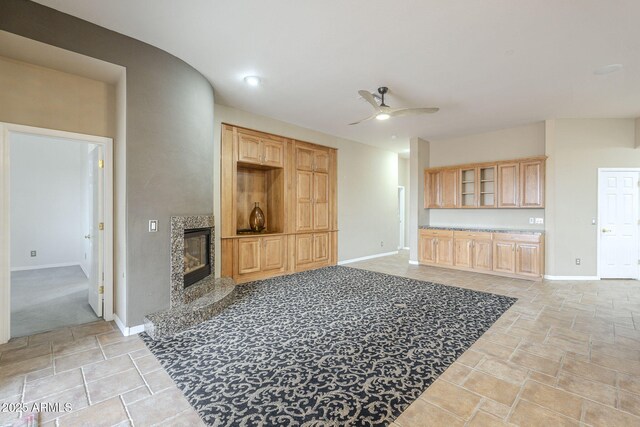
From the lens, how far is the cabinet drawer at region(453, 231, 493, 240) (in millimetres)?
5826

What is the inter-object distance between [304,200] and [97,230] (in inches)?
140

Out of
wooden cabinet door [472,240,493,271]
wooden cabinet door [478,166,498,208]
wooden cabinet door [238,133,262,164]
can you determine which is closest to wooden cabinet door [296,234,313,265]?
wooden cabinet door [238,133,262,164]

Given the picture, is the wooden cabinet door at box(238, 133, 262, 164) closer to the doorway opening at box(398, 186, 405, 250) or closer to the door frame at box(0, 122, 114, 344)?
the door frame at box(0, 122, 114, 344)

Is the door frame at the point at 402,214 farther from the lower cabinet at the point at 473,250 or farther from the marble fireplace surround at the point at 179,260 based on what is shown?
the marble fireplace surround at the point at 179,260

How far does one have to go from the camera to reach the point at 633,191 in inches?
209

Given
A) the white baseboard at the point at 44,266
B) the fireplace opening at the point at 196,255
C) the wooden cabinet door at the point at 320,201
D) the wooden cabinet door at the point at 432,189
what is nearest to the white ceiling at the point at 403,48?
the wooden cabinet door at the point at 320,201

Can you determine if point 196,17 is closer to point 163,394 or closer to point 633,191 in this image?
point 163,394

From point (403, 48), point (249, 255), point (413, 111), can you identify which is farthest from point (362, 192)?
point (403, 48)

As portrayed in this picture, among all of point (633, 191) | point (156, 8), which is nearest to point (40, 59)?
point (156, 8)

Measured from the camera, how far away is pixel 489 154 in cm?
Answer: 633

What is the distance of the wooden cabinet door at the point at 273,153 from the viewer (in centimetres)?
541

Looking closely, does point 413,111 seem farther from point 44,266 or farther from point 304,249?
point 44,266

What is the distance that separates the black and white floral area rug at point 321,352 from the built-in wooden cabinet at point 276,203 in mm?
954

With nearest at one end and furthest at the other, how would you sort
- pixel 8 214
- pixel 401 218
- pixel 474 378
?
pixel 474 378 → pixel 8 214 → pixel 401 218
